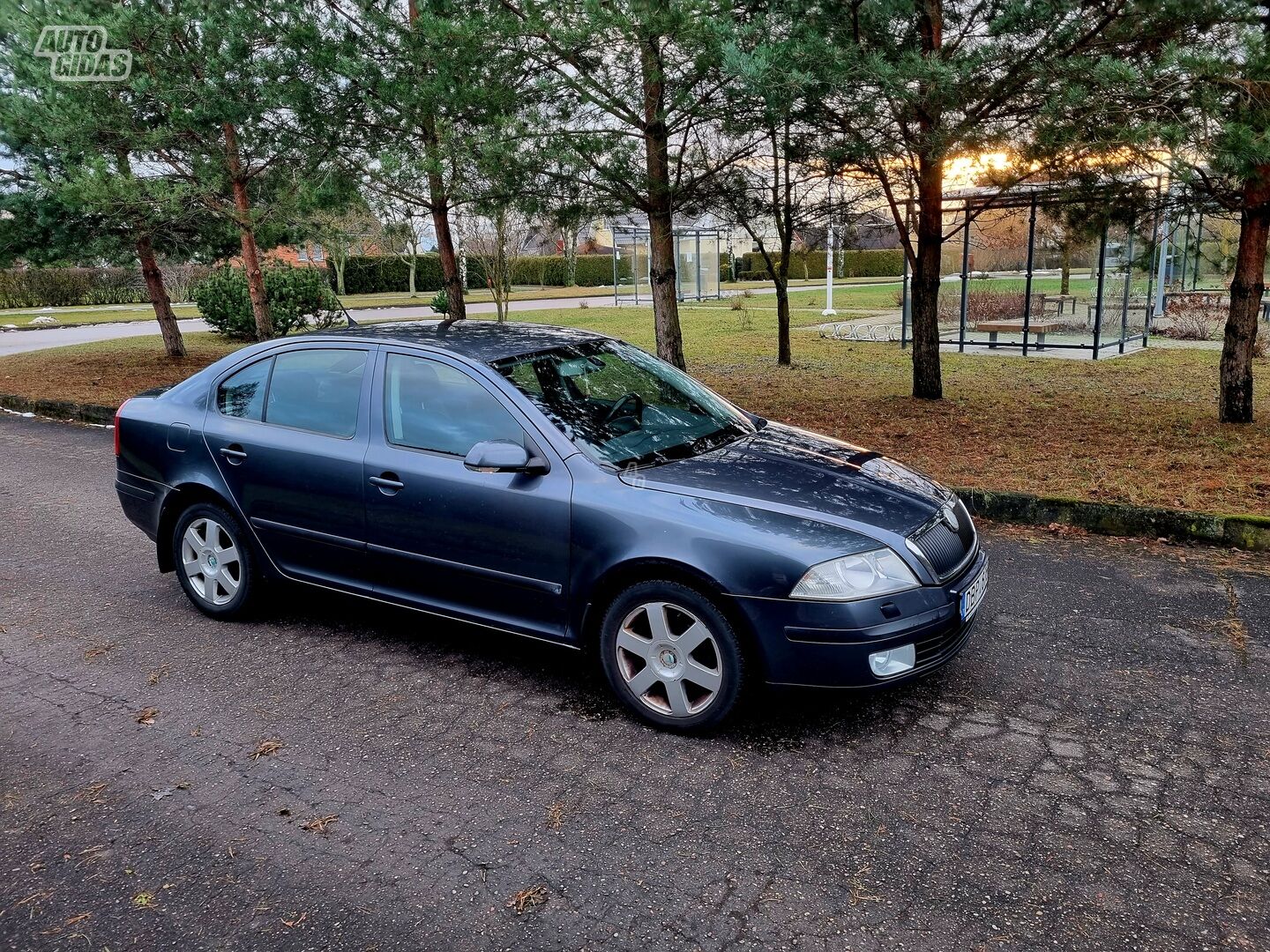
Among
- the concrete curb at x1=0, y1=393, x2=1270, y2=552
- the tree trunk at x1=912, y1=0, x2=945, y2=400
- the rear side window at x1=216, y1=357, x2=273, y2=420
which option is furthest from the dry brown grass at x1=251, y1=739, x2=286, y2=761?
the tree trunk at x1=912, y1=0, x2=945, y2=400

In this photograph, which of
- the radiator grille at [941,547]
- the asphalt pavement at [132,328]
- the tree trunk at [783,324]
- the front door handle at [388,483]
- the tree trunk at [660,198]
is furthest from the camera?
the asphalt pavement at [132,328]

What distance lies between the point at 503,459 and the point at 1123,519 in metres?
4.47

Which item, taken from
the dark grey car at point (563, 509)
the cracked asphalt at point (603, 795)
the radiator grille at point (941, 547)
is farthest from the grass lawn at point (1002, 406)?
the dark grey car at point (563, 509)

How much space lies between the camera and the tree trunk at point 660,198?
333 inches

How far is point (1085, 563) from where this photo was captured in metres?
5.79

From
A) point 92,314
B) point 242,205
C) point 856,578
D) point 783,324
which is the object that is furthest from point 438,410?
point 92,314

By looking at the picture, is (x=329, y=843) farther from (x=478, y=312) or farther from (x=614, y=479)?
(x=478, y=312)

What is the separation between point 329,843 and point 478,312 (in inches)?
991

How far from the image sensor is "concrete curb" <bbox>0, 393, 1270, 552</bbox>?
19.6 ft

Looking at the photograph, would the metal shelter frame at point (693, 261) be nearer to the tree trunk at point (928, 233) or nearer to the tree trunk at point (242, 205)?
the tree trunk at point (242, 205)

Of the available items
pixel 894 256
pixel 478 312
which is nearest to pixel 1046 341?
pixel 478 312

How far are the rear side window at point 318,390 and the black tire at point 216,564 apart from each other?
623 millimetres

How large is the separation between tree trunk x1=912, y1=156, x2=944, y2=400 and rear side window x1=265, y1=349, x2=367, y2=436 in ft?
21.3

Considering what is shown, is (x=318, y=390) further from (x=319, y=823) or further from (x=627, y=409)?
(x=319, y=823)
